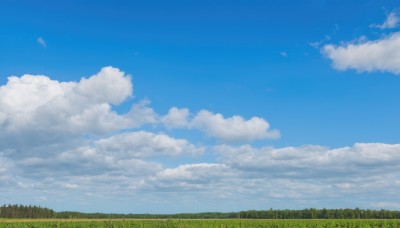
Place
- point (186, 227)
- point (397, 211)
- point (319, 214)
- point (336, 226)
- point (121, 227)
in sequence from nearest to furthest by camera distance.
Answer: point (186, 227)
point (121, 227)
point (336, 226)
point (397, 211)
point (319, 214)

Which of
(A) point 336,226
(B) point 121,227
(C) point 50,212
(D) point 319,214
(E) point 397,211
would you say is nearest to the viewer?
(B) point 121,227

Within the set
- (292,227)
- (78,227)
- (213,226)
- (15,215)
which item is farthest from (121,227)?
(15,215)

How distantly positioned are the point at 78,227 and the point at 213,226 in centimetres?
2273

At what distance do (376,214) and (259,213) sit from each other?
3875 cm

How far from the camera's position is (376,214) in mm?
140125

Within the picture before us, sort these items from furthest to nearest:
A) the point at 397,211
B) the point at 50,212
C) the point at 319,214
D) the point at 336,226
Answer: the point at 50,212, the point at 319,214, the point at 397,211, the point at 336,226

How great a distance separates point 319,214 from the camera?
14812 cm

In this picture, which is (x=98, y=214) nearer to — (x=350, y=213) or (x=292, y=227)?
(x=350, y=213)

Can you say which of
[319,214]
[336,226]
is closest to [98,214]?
[319,214]

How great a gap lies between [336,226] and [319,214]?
69305 mm

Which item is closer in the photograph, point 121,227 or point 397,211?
point 121,227

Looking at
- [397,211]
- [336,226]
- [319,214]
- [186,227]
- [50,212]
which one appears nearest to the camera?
[186,227]

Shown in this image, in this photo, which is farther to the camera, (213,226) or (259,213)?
(259,213)

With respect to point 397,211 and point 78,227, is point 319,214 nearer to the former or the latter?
point 397,211
